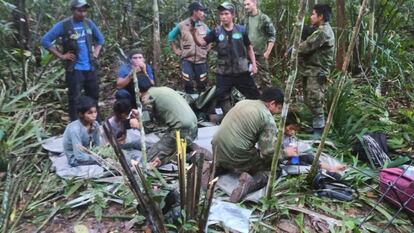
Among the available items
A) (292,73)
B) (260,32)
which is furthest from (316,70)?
(292,73)

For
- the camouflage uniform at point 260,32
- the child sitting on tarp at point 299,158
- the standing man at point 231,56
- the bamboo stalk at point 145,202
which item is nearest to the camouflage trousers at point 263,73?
the camouflage uniform at point 260,32

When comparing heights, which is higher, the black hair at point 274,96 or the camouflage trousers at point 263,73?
the black hair at point 274,96

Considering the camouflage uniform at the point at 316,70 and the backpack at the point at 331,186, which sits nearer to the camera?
the backpack at the point at 331,186

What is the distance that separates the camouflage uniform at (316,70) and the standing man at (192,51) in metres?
1.57

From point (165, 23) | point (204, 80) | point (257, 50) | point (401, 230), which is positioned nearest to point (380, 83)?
point (257, 50)

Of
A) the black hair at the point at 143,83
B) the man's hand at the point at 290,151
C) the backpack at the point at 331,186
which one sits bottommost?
the backpack at the point at 331,186

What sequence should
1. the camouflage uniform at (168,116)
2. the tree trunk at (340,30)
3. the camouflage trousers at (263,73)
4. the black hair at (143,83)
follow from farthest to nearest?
the tree trunk at (340,30), the camouflage trousers at (263,73), the black hair at (143,83), the camouflage uniform at (168,116)

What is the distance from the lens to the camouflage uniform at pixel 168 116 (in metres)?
5.09

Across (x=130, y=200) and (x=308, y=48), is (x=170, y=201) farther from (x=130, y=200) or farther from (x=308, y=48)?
(x=308, y=48)

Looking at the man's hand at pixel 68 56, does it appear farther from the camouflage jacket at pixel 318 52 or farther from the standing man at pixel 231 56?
the camouflage jacket at pixel 318 52

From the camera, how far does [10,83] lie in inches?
262

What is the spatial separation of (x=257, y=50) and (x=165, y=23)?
3.28 metres

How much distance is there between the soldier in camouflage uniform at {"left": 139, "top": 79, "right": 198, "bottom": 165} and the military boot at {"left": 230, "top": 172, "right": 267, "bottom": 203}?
0.92 metres

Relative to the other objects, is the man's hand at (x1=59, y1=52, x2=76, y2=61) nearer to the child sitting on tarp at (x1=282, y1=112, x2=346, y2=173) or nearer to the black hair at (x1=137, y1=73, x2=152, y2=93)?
the black hair at (x1=137, y1=73, x2=152, y2=93)
